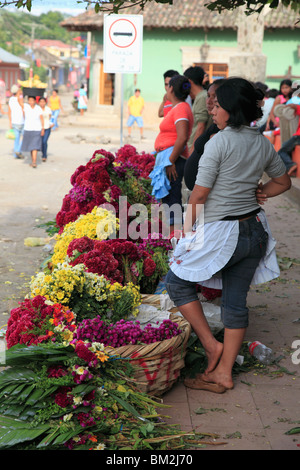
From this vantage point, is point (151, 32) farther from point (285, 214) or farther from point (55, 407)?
point (55, 407)

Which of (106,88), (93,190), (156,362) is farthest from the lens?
(106,88)

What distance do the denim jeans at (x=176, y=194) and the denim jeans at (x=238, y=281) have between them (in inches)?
103

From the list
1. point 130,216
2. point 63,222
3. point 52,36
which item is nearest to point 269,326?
point 130,216

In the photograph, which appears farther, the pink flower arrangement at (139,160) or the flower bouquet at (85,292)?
the pink flower arrangement at (139,160)

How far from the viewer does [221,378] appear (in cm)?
384

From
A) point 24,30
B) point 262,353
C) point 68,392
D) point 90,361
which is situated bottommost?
point 262,353

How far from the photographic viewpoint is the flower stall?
10.0 feet

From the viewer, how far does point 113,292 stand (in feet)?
12.7

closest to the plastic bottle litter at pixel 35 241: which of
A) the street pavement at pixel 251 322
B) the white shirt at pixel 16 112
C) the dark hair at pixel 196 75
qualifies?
the street pavement at pixel 251 322

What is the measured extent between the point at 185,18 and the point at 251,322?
80.5ft

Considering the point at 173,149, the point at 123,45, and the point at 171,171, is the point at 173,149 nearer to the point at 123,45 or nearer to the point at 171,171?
the point at 171,171

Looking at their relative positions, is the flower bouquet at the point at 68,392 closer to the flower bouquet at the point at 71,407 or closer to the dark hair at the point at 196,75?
the flower bouquet at the point at 71,407

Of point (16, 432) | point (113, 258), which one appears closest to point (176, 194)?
point (113, 258)

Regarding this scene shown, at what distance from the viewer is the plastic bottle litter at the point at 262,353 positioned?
424 cm
